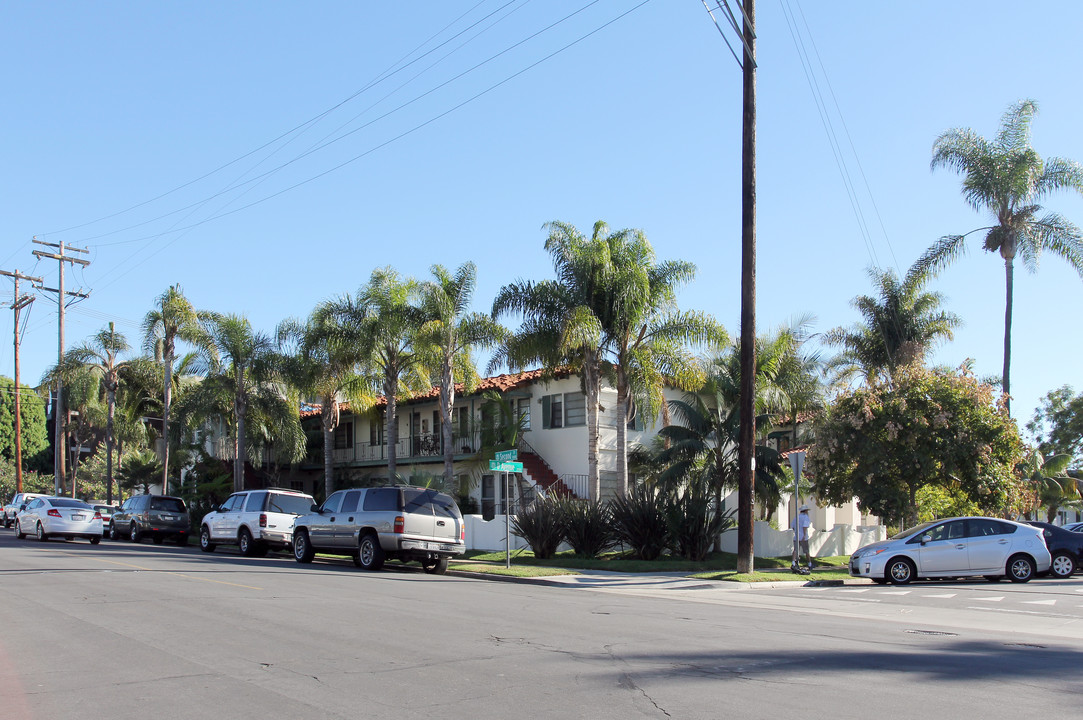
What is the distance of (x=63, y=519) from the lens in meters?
28.2

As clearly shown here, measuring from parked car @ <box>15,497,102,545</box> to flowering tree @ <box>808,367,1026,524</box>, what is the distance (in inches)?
896

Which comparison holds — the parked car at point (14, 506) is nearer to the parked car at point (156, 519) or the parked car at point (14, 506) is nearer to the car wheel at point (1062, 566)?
the parked car at point (156, 519)

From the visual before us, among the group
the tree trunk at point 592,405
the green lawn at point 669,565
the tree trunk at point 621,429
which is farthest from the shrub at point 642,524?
the tree trunk at point 592,405

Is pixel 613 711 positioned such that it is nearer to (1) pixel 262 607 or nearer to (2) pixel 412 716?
(2) pixel 412 716

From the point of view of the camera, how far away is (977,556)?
19.8 m

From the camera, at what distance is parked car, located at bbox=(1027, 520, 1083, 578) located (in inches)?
874

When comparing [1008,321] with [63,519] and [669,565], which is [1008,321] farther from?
[63,519]

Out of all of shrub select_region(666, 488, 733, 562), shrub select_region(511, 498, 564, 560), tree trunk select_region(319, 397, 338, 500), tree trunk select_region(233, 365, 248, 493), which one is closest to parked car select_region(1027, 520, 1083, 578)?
shrub select_region(666, 488, 733, 562)

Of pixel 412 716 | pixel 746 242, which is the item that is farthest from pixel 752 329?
pixel 412 716

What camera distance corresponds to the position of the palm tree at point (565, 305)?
25953mm

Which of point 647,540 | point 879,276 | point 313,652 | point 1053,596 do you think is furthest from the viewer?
point 879,276

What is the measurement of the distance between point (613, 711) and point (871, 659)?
11.8ft

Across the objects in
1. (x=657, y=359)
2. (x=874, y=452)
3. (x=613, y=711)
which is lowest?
(x=613, y=711)

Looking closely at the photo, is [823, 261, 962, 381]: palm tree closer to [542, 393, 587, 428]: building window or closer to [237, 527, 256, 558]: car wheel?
[542, 393, 587, 428]: building window
